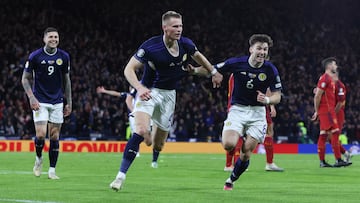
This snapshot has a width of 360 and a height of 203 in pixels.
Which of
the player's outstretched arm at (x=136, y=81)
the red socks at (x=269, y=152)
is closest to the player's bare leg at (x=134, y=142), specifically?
the player's outstretched arm at (x=136, y=81)

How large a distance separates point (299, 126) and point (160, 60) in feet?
77.7

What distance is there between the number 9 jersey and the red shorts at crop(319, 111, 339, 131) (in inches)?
305

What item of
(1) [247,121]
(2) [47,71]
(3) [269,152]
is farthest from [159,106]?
(3) [269,152]

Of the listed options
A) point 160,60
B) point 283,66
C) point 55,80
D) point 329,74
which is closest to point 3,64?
point 283,66

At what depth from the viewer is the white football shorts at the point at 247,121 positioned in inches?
445

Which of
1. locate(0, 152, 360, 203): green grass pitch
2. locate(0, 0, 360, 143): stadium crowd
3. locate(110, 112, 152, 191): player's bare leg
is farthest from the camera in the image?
locate(0, 0, 360, 143): stadium crowd

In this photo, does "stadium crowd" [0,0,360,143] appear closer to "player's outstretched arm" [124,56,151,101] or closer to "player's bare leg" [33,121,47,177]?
"player's bare leg" [33,121,47,177]

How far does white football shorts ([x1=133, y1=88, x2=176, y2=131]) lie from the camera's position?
10555mm

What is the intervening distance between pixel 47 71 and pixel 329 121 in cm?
813

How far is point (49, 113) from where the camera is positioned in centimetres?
1301

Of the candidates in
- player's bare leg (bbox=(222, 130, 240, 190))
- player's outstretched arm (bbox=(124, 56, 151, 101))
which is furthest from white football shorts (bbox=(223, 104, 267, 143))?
player's outstretched arm (bbox=(124, 56, 151, 101))

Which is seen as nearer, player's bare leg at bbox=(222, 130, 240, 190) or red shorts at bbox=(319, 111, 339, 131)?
player's bare leg at bbox=(222, 130, 240, 190)

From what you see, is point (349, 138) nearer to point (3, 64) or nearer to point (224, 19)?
point (224, 19)

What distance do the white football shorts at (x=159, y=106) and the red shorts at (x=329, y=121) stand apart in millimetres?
8344
